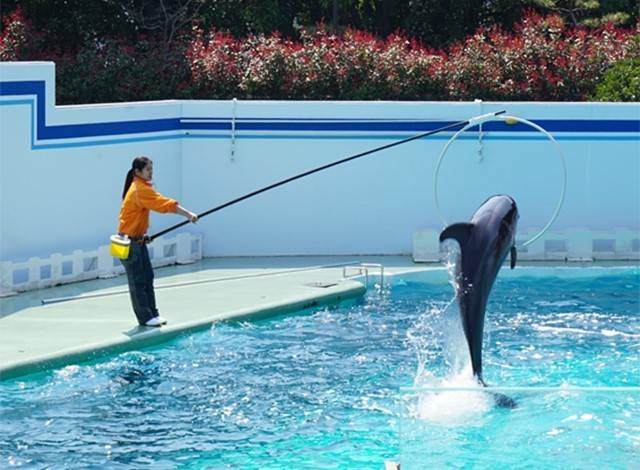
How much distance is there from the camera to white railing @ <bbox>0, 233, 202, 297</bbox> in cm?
1196

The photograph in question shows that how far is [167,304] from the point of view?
1170 cm

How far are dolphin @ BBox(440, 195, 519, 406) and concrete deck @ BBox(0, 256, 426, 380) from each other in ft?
9.92

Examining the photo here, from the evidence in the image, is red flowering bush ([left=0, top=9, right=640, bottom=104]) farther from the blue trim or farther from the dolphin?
the dolphin

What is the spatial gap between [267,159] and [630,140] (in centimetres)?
396

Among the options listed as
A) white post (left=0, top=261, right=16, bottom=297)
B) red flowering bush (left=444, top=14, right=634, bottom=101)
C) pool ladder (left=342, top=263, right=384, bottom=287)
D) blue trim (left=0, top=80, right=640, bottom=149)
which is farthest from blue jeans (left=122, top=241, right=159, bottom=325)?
red flowering bush (left=444, top=14, right=634, bottom=101)

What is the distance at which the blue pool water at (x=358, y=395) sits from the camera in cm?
686

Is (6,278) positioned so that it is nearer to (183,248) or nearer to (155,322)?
(155,322)

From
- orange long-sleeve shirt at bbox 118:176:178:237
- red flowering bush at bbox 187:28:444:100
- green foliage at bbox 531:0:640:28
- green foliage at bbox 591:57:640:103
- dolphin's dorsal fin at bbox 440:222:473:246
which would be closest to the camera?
dolphin's dorsal fin at bbox 440:222:473:246

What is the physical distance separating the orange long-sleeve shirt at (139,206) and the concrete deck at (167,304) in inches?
31.2

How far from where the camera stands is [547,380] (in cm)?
971

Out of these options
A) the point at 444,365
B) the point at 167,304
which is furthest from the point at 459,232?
the point at 167,304

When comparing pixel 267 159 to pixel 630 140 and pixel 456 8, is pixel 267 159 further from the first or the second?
pixel 456 8

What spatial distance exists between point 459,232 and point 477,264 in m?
0.24

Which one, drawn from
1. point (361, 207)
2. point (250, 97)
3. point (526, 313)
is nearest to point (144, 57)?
point (250, 97)
